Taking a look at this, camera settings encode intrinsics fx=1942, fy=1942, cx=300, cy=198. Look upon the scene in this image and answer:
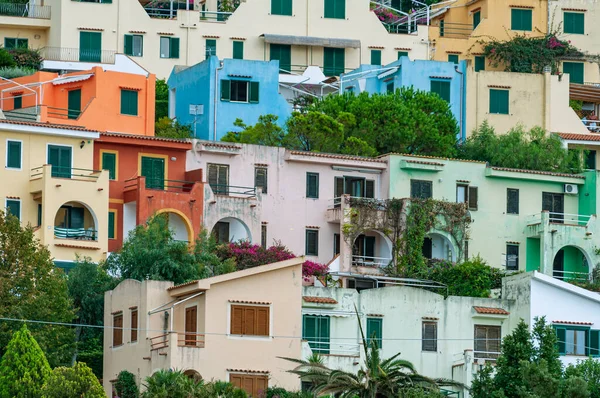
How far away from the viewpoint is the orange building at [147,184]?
78750 millimetres

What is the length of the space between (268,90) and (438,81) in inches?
357

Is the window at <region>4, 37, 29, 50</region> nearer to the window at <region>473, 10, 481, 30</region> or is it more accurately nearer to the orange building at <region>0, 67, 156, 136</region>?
the orange building at <region>0, 67, 156, 136</region>

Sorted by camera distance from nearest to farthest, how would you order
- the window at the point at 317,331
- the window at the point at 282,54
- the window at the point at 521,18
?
the window at the point at 317,331 < the window at the point at 282,54 < the window at the point at 521,18

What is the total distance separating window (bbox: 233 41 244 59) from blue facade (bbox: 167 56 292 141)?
25.9ft

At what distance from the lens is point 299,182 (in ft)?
272

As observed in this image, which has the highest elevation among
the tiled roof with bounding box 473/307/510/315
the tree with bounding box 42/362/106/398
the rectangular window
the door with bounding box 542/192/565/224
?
the rectangular window

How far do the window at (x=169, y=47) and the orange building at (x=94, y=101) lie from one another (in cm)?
1355

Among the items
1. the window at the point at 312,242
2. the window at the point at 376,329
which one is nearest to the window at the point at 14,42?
the window at the point at 312,242

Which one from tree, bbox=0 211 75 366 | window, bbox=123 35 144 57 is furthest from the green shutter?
window, bbox=123 35 144 57

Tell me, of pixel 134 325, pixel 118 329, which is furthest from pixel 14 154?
pixel 134 325

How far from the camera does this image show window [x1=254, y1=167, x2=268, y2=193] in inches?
3246

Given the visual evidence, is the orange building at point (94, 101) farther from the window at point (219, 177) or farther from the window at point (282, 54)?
the window at point (282, 54)

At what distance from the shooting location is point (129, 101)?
278 feet

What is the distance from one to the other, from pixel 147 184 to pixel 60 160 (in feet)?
13.5
